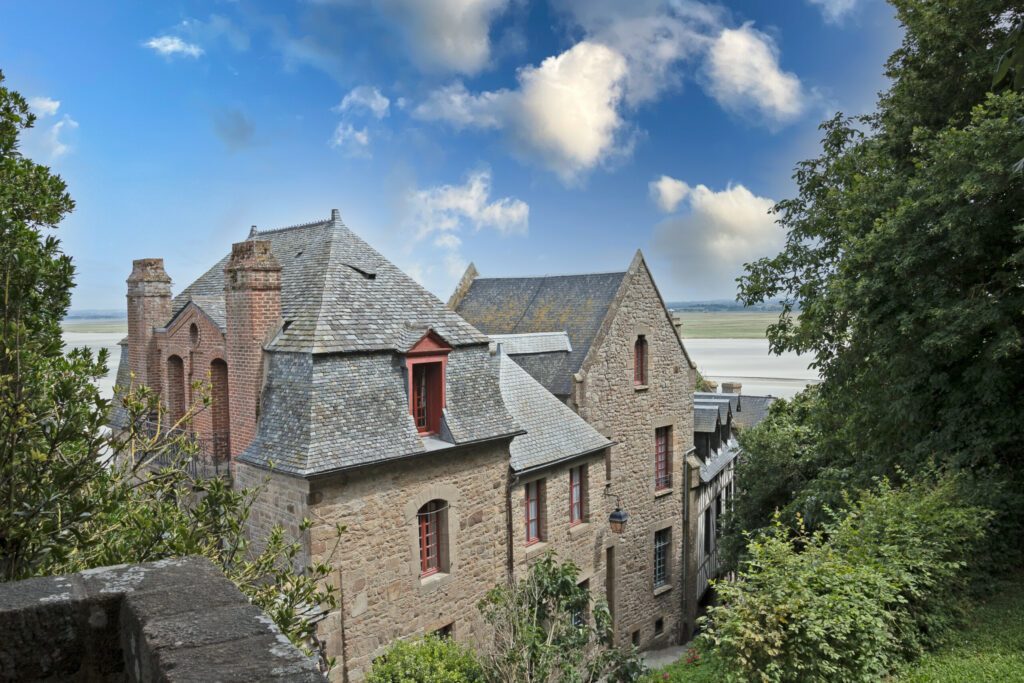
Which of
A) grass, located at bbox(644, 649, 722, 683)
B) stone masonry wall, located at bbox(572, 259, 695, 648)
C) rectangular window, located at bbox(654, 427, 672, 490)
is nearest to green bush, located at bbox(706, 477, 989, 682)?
grass, located at bbox(644, 649, 722, 683)

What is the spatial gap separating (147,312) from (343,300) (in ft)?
19.1

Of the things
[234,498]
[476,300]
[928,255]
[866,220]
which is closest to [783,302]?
[866,220]

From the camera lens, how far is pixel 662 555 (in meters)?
22.3

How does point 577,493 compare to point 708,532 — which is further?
point 708,532

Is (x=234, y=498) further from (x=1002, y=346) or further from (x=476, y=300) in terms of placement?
(x=476, y=300)

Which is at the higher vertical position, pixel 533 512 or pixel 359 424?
pixel 359 424

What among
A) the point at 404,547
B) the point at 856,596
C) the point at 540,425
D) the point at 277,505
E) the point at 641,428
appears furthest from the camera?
the point at 641,428

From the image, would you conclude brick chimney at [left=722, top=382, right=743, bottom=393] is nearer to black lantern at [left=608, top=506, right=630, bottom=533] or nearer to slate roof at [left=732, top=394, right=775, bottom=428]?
slate roof at [left=732, top=394, right=775, bottom=428]

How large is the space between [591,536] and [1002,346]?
410 inches

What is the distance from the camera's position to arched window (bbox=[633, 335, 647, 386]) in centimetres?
2138

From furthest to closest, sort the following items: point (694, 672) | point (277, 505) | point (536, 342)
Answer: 1. point (536, 342)
2. point (277, 505)
3. point (694, 672)

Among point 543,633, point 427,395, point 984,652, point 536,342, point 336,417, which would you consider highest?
point 536,342

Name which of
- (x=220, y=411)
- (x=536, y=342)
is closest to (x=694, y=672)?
(x=220, y=411)

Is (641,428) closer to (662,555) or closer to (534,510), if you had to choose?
(662,555)
